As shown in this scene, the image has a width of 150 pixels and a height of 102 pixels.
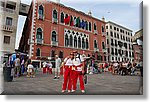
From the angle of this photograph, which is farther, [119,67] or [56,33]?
[119,67]

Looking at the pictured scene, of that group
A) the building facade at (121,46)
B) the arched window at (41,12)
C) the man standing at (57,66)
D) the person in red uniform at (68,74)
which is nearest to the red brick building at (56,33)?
the arched window at (41,12)

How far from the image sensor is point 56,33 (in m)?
3.37

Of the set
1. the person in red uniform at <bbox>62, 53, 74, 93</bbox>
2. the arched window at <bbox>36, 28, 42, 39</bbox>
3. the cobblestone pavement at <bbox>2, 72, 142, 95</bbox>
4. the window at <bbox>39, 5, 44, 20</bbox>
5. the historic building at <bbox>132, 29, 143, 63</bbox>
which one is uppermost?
the window at <bbox>39, 5, 44, 20</bbox>

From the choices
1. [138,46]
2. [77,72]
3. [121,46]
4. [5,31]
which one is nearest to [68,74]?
[77,72]

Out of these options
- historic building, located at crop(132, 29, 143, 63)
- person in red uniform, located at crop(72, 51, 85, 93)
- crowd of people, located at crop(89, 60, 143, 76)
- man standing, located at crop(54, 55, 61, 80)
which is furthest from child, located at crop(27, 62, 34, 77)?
historic building, located at crop(132, 29, 143, 63)

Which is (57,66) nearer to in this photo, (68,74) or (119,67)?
(68,74)

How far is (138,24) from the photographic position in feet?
10.0

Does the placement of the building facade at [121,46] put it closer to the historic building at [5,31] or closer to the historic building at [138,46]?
the historic building at [138,46]

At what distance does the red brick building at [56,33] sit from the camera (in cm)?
318

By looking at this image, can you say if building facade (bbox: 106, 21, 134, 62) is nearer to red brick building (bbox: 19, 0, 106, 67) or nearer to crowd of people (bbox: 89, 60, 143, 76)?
crowd of people (bbox: 89, 60, 143, 76)

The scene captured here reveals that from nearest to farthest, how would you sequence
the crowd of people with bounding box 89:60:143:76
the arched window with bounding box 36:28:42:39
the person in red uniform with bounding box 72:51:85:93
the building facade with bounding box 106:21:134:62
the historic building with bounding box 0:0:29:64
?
the person in red uniform with bounding box 72:51:85:93, the historic building with bounding box 0:0:29:64, the arched window with bounding box 36:28:42:39, the crowd of people with bounding box 89:60:143:76, the building facade with bounding box 106:21:134:62

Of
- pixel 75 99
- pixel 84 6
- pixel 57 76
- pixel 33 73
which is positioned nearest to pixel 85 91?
pixel 75 99

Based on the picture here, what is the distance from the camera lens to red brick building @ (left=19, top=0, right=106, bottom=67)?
318cm

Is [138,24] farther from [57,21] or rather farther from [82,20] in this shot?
[57,21]
